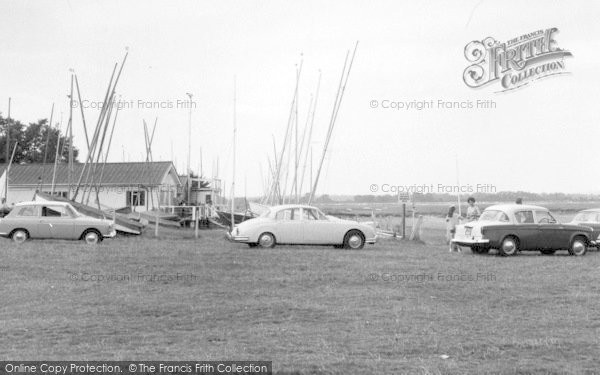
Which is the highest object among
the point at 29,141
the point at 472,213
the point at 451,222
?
the point at 29,141

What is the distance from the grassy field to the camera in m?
7.30

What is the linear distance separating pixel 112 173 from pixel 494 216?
93.9 feet

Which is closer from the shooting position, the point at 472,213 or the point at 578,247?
the point at 578,247

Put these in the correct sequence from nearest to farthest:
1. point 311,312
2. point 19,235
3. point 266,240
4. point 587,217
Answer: point 311,312
point 266,240
point 19,235
point 587,217

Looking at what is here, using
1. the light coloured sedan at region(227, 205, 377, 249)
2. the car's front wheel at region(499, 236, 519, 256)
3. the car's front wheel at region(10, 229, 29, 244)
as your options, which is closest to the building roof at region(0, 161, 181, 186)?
the car's front wheel at region(10, 229, 29, 244)

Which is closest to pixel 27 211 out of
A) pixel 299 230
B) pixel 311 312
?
pixel 299 230

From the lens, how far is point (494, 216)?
20.4m

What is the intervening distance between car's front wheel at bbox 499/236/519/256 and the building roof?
83.1 ft

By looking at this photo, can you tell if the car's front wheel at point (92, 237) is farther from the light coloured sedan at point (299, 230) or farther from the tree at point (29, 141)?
the tree at point (29, 141)

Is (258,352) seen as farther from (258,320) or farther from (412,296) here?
(412,296)

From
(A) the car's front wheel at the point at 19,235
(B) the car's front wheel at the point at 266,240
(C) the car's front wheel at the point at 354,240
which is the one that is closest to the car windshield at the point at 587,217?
(C) the car's front wheel at the point at 354,240

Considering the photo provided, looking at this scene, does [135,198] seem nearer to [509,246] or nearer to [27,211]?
[27,211]

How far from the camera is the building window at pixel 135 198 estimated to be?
42.9 meters

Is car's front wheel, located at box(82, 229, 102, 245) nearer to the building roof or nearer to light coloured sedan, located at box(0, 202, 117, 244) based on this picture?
light coloured sedan, located at box(0, 202, 117, 244)
